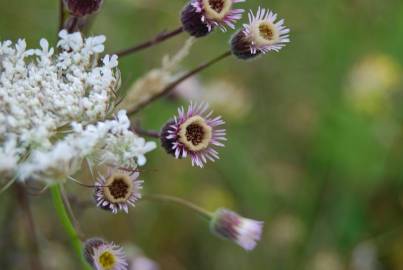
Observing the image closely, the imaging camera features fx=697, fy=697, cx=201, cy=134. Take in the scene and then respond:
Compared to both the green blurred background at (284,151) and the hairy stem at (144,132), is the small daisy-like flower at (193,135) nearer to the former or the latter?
the hairy stem at (144,132)

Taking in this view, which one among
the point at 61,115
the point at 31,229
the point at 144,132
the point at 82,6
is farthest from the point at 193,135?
the point at 31,229

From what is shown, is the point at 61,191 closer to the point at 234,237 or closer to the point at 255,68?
the point at 234,237

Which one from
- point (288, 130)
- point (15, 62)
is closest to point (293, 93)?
point (288, 130)

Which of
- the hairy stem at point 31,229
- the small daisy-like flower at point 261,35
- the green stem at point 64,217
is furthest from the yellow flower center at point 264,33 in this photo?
the hairy stem at point 31,229

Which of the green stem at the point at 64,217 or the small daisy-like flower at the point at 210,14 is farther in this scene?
the small daisy-like flower at the point at 210,14

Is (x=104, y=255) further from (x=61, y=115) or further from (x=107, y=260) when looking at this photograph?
(x=61, y=115)

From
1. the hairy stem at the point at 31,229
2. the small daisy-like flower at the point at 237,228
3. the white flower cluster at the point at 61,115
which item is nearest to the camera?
the white flower cluster at the point at 61,115

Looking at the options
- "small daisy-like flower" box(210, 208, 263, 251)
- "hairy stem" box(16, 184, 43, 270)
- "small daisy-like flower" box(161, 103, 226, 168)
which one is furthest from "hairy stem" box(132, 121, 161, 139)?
"hairy stem" box(16, 184, 43, 270)

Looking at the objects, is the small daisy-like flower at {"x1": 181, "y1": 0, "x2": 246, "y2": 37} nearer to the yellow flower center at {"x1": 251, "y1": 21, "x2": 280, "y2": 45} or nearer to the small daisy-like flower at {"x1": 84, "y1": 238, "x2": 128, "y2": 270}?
the yellow flower center at {"x1": 251, "y1": 21, "x2": 280, "y2": 45}
